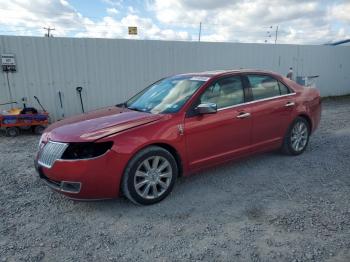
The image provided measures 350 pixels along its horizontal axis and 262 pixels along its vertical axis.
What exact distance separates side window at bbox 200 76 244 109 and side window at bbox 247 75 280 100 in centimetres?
27

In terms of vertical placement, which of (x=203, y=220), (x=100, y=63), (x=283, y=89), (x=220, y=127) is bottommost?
(x=203, y=220)

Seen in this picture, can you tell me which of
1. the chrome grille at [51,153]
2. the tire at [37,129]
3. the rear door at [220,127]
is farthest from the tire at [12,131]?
the rear door at [220,127]

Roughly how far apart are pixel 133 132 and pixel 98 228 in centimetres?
110

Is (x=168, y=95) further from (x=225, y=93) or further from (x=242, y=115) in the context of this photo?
(x=242, y=115)

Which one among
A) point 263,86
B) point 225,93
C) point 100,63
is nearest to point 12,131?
point 100,63

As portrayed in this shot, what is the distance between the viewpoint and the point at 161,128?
370 centimetres

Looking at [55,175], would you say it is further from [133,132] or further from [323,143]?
[323,143]

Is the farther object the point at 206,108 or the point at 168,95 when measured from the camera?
the point at 168,95

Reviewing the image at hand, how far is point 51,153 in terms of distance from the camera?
11.5 feet

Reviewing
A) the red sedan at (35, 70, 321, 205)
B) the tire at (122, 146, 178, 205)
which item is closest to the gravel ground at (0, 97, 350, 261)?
the tire at (122, 146, 178, 205)

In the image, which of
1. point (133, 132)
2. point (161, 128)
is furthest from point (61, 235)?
point (161, 128)

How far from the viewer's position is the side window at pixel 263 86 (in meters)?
4.76

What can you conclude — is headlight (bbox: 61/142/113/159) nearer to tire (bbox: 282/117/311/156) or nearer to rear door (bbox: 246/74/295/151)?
rear door (bbox: 246/74/295/151)

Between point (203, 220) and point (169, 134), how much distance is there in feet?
3.53
